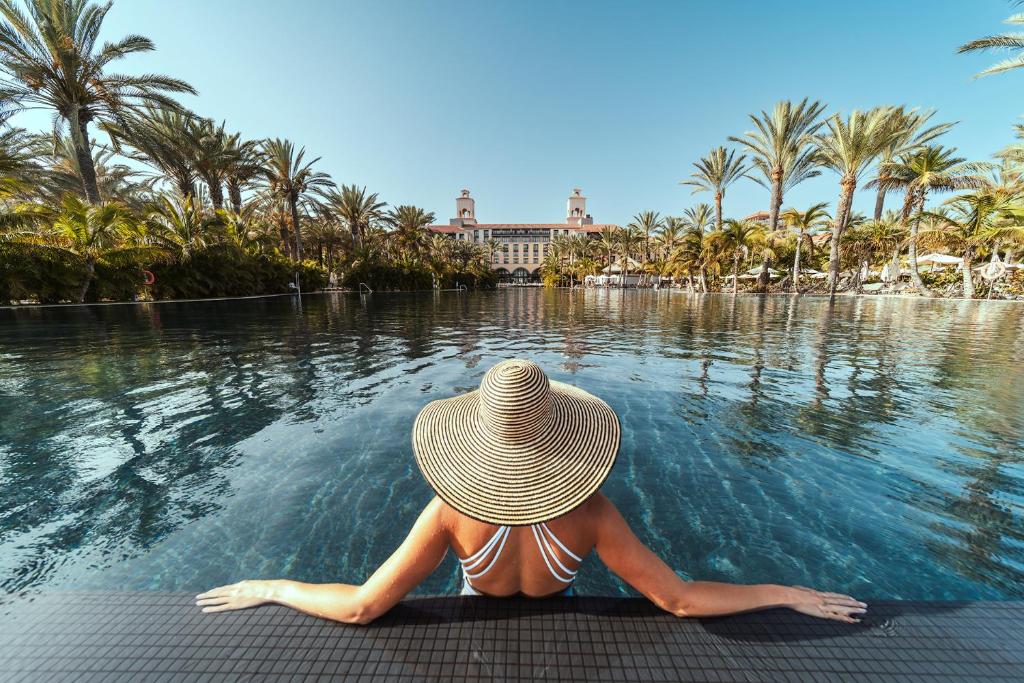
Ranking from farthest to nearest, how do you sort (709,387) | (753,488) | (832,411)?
(709,387)
(832,411)
(753,488)

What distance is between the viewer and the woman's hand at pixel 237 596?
1.71m

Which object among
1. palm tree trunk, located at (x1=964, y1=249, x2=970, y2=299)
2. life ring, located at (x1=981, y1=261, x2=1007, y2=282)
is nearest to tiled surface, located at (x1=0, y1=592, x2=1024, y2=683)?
life ring, located at (x1=981, y1=261, x2=1007, y2=282)

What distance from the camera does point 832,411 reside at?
18.8ft

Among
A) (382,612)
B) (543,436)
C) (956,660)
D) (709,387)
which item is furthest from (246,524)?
(709,387)

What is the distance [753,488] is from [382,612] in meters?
3.64

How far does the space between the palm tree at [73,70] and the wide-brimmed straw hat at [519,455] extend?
26.3 m

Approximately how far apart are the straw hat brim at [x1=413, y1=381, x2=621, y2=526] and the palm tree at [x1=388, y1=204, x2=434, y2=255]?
2083 inches

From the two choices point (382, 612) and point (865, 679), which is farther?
point (382, 612)

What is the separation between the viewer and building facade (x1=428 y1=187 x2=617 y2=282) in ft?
404

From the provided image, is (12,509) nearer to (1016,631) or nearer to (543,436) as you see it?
(543,436)

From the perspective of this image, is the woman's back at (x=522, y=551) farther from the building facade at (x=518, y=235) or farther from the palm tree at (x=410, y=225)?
the building facade at (x=518, y=235)

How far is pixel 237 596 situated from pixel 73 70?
87.7ft

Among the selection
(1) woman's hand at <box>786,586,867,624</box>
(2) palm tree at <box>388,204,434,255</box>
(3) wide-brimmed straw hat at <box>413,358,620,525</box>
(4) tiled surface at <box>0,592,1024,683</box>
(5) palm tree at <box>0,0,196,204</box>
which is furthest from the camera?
(2) palm tree at <box>388,204,434,255</box>

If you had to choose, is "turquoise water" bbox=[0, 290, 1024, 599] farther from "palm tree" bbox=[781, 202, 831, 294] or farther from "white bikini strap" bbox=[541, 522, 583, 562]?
"palm tree" bbox=[781, 202, 831, 294]
